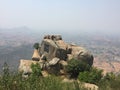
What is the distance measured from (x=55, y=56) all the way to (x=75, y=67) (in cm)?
625

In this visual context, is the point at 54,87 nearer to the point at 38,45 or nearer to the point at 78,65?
the point at 78,65

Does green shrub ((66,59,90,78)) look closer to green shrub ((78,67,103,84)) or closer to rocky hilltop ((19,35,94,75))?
rocky hilltop ((19,35,94,75))

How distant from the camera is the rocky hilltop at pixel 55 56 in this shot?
37250 mm

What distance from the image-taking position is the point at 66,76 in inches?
1432

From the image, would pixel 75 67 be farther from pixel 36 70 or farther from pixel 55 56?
pixel 55 56

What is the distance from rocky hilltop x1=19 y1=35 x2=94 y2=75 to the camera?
37250mm

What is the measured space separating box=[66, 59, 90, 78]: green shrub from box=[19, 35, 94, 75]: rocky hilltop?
1520 millimetres

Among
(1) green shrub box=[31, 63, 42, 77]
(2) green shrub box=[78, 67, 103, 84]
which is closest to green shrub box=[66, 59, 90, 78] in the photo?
(2) green shrub box=[78, 67, 103, 84]

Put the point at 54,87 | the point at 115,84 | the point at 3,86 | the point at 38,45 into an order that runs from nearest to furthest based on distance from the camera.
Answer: the point at 3,86
the point at 54,87
the point at 115,84
the point at 38,45

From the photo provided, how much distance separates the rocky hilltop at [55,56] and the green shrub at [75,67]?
152 centimetres

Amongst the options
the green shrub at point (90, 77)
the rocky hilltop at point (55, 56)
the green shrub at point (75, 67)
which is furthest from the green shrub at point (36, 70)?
the green shrub at point (90, 77)

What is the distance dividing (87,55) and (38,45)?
1459 cm

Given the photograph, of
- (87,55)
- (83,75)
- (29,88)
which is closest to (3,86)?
(29,88)

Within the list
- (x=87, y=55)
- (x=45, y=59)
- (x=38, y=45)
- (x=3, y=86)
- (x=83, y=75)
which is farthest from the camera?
(x=38, y=45)
